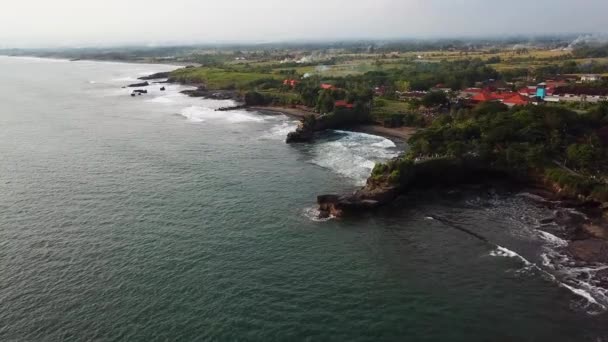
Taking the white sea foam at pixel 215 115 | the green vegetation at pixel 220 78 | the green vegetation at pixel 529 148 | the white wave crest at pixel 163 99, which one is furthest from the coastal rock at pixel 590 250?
the green vegetation at pixel 220 78

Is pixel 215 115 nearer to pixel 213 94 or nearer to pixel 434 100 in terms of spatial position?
pixel 213 94

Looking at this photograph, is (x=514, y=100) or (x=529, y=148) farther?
(x=514, y=100)

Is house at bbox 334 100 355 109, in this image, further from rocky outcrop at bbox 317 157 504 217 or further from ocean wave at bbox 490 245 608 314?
ocean wave at bbox 490 245 608 314

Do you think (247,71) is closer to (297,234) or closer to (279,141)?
(279,141)

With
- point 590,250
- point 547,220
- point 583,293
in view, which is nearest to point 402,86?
point 547,220

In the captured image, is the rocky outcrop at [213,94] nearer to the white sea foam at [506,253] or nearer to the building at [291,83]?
the building at [291,83]
